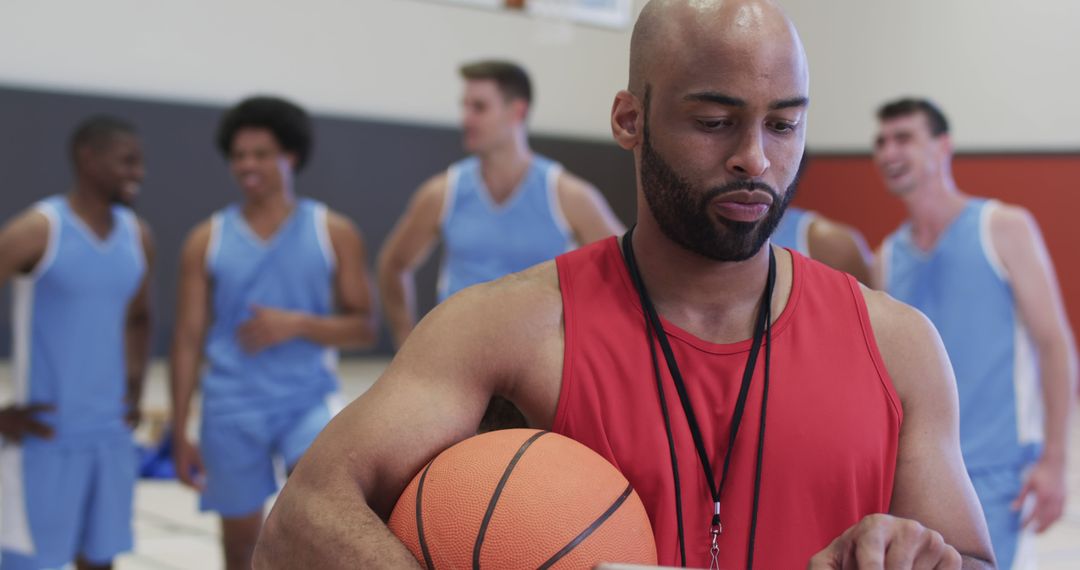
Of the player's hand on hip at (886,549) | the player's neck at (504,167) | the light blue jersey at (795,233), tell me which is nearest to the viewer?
the player's hand on hip at (886,549)

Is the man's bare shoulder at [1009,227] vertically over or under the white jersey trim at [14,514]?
over

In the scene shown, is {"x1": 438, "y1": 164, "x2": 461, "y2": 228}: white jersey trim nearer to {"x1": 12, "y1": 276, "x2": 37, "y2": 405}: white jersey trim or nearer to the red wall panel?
{"x1": 12, "y1": 276, "x2": 37, "y2": 405}: white jersey trim

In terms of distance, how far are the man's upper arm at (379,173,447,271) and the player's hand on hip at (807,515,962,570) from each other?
3.96 metres

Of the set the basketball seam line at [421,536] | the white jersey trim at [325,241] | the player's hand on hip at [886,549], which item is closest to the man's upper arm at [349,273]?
the white jersey trim at [325,241]

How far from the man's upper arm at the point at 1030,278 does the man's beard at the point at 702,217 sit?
2.56 m

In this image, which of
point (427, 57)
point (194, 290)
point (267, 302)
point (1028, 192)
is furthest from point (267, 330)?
point (1028, 192)

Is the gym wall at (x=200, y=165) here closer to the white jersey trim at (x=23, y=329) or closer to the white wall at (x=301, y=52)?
the white wall at (x=301, y=52)

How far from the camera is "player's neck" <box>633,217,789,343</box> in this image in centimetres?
193

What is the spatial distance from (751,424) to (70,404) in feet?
11.2

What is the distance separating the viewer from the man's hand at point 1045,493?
3.96m

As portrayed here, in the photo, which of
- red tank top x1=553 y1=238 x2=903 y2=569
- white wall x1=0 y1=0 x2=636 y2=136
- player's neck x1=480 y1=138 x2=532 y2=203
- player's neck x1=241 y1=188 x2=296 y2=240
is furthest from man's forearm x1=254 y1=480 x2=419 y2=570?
white wall x1=0 y1=0 x2=636 y2=136

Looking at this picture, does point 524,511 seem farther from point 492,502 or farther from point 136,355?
point 136,355

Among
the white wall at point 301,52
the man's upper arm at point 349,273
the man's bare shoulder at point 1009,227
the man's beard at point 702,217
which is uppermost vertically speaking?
the white wall at point 301,52

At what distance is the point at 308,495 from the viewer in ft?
5.97
